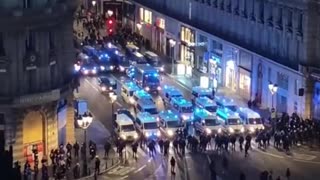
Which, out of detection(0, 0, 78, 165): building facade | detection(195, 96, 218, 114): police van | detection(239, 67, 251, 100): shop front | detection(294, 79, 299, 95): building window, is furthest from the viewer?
detection(239, 67, 251, 100): shop front

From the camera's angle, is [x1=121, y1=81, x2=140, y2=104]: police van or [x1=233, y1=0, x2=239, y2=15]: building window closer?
[x1=121, y1=81, x2=140, y2=104]: police van

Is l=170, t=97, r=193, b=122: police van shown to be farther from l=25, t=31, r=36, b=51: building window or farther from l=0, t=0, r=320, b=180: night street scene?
l=25, t=31, r=36, b=51: building window

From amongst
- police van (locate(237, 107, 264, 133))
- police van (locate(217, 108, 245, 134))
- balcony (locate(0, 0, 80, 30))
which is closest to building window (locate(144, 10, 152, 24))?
police van (locate(217, 108, 245, 134))

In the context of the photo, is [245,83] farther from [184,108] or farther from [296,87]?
[184,108]

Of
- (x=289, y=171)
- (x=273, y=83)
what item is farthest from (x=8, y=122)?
(x=273, y=83)

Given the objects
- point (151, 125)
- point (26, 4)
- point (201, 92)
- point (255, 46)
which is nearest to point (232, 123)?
point (151, 125)

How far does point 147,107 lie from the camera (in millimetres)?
86875

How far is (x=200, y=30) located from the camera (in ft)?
368

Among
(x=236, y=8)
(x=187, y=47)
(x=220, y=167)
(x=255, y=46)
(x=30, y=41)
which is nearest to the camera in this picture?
(x=30, y=41)

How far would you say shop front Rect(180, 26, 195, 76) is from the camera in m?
116

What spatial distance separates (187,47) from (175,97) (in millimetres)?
26414

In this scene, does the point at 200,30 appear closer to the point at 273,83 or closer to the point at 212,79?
the point at 212,79

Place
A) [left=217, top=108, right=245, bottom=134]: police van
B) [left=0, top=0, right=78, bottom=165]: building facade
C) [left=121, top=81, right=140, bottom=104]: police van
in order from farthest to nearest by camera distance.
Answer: [left=121, top=81, right=140, bottom=104]: police van < [left=217, top=108, right=245, bottom=134]: police van < [left=0, top=0, right=78, bottom=165]: building facade

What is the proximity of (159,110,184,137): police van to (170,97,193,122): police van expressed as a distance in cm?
299
